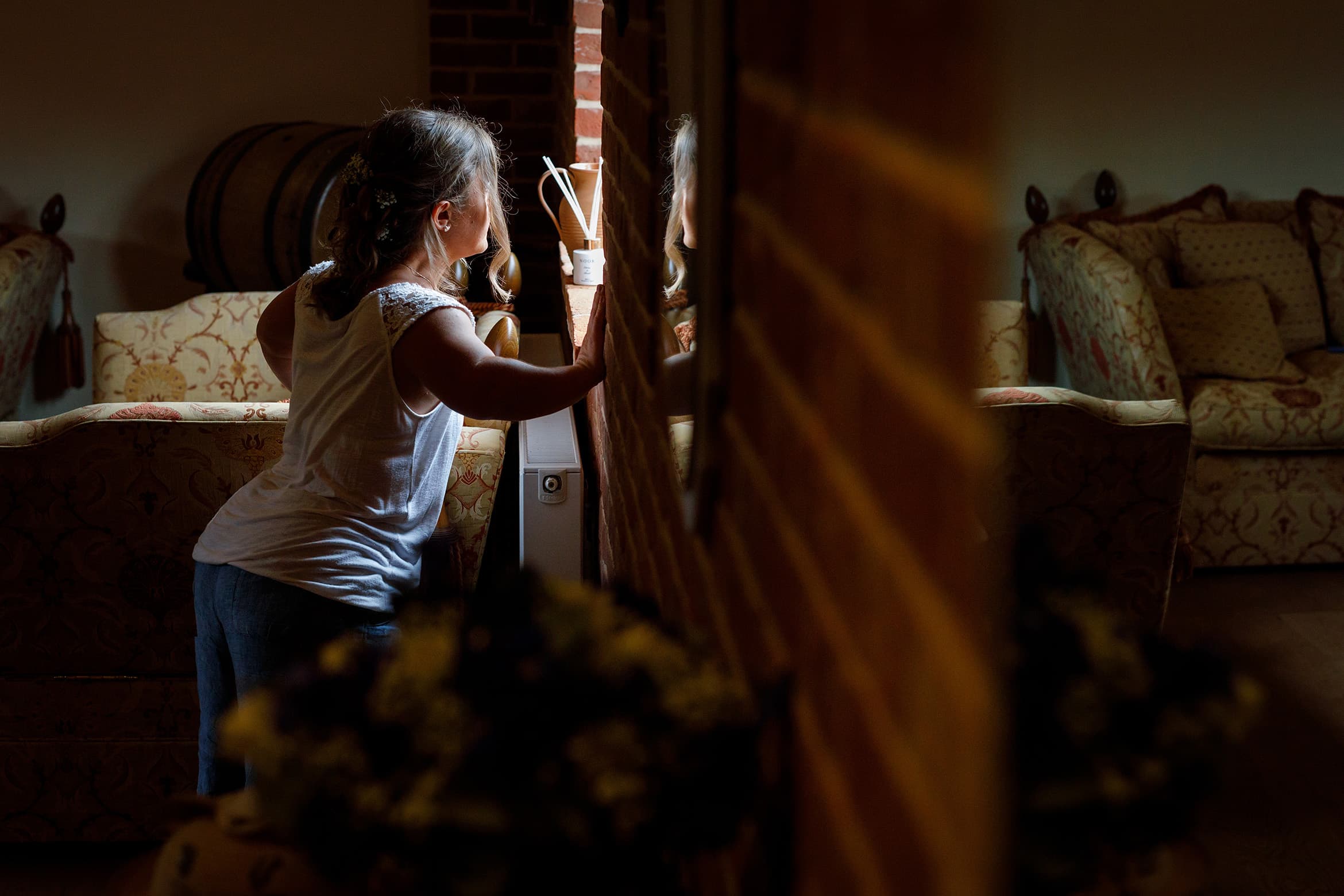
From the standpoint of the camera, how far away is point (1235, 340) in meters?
0.87

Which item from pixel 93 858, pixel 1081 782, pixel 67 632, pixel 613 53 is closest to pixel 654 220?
pixel 613 53

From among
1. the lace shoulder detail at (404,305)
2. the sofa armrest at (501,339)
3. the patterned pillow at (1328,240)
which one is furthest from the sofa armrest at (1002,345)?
the sofa armrest at (501,339)

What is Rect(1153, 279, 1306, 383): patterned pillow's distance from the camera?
2.08 ft

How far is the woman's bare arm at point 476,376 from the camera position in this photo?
56.0 inches

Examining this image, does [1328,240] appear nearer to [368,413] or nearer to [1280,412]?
[1280,412]

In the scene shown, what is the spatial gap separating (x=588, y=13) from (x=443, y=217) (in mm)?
1382

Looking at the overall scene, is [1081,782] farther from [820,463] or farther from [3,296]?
[3,296]

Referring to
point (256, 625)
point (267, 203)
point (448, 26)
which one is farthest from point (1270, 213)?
point (448, 26)

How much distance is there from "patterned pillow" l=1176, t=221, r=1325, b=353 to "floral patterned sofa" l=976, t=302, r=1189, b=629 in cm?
30

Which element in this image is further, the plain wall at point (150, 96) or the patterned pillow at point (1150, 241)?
the plain wall at point (150, 96)

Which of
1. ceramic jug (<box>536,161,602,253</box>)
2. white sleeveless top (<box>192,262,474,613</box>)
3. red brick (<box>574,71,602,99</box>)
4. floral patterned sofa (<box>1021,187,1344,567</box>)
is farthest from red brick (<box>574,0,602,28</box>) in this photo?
floral patterned sofa (<box>1021,187,1344,567</box>)

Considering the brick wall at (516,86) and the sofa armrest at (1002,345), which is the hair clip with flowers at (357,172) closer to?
the sofa armrest at (1002,345)

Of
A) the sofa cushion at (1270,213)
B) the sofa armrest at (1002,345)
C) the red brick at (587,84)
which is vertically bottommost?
the sofa armrest at (1002,345)

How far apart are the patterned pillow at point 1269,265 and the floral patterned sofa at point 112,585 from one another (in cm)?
114
